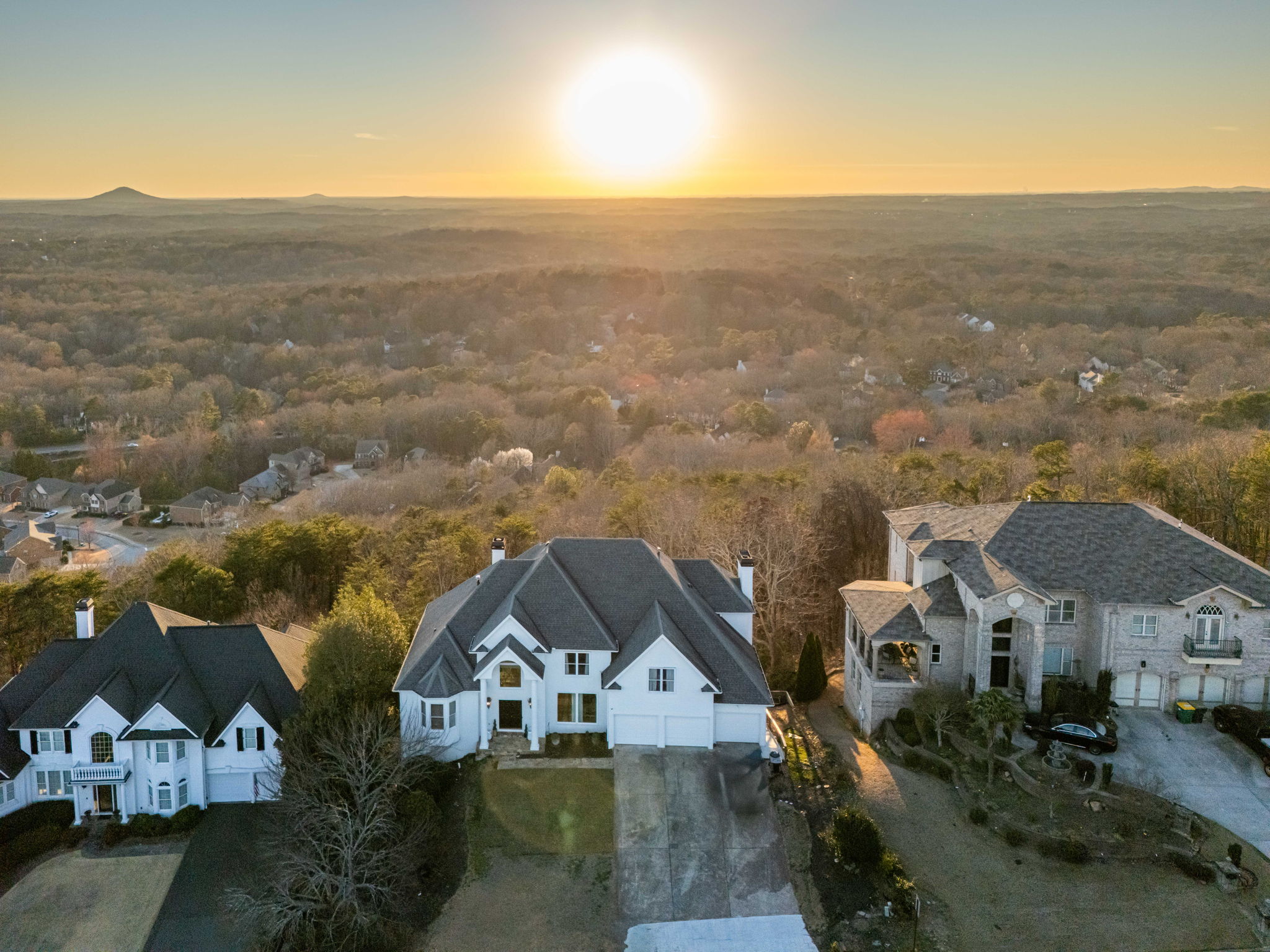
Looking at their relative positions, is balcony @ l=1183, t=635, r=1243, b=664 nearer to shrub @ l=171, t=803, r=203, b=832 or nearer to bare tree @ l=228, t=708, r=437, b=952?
bare tree @ l=228, t=708, r=437, b=952

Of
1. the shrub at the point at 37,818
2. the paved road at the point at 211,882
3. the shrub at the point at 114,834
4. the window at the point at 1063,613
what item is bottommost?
the paved road at the point at 211,882

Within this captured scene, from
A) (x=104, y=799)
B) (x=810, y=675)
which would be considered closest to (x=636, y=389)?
(x=810, y=675)

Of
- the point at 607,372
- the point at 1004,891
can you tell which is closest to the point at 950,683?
the point at 1004,891

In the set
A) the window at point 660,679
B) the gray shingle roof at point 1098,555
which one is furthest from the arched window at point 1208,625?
the window at point 660,679

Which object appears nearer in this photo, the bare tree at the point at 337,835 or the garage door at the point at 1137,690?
the bare tree at the point at 337,835

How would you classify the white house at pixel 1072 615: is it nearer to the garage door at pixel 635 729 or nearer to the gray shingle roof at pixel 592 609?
the gray shingle roof at pixel 592 609

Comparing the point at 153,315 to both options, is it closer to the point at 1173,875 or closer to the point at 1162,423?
the point at 1162,423

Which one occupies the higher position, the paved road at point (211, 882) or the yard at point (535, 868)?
the yard at point (535, 868)

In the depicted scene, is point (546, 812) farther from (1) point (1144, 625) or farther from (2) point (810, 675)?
(1) point (1144, 625)
